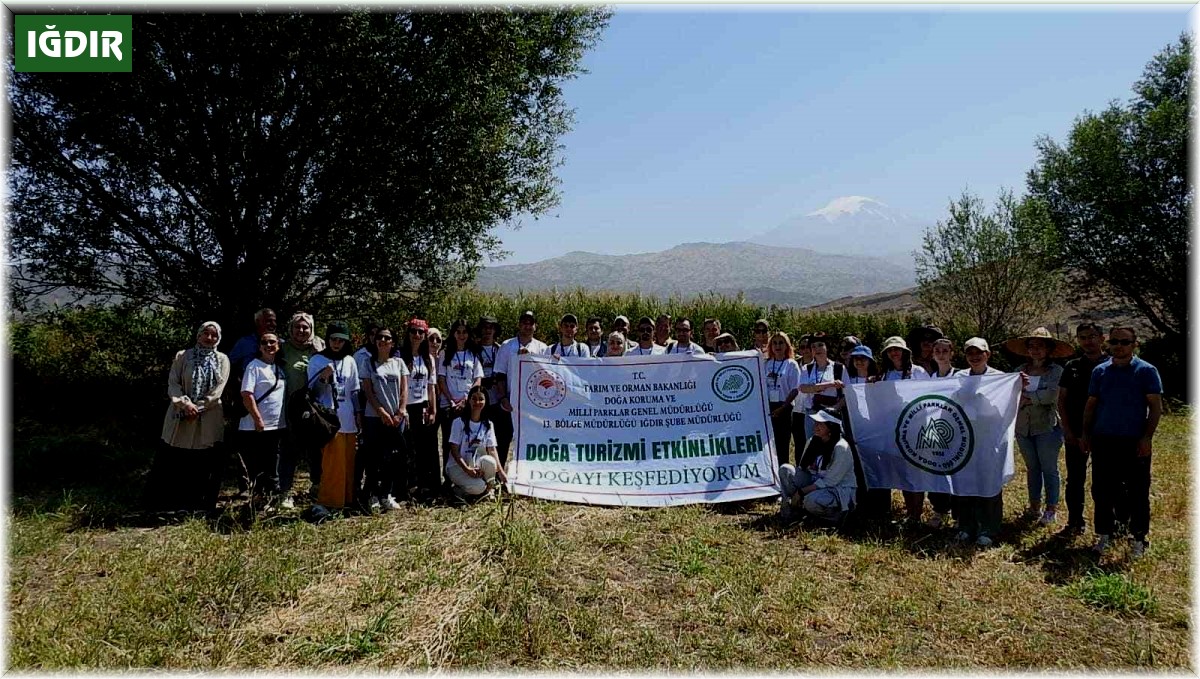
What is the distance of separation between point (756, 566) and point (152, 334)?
9.58m

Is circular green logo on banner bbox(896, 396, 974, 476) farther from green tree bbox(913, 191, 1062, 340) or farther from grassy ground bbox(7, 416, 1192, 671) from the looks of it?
green tree bbox(913, 191, 1062, 340)

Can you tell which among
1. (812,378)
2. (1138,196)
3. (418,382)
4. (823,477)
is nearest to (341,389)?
(418,382)

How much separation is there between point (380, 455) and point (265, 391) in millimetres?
1188

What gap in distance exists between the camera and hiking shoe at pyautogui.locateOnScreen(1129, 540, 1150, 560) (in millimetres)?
5613

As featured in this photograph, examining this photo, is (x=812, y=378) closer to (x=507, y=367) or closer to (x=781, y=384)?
(x=781, y=384)

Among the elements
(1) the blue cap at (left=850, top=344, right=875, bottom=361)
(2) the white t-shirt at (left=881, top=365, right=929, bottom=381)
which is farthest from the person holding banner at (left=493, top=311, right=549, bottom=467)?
(2) the white t-shirt at (left=881, top=365, right=929, bottom=381)

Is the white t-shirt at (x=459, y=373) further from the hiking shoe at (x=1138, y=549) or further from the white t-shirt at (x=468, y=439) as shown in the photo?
the hiking shoe at (x=1138, y=549)

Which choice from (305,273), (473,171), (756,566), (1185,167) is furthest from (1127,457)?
(1185,167)

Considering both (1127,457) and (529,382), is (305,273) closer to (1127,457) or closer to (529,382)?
(529,382)

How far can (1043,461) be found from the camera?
6.76 m

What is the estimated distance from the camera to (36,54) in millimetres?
7898

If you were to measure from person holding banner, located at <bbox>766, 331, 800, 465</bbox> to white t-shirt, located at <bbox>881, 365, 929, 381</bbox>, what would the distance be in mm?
958

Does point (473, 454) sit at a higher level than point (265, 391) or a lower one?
lower

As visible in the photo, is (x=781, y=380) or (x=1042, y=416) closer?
(x=1042, y=416)
